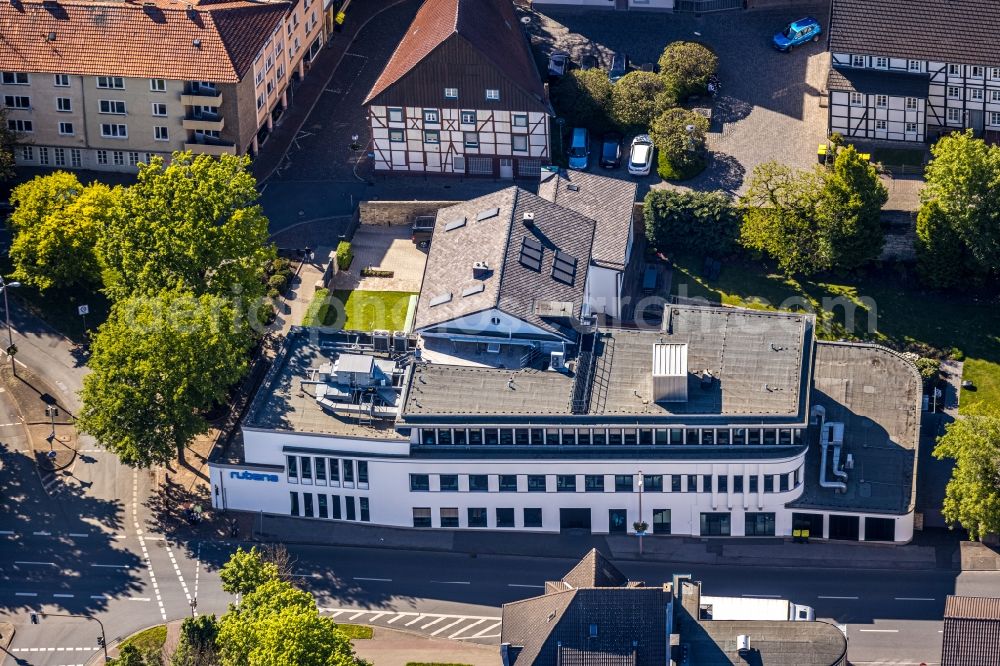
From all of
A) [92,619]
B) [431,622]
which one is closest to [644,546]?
[431,622]

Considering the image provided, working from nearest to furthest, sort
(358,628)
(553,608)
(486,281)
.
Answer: (553,608)
(358,628)
(486,281)

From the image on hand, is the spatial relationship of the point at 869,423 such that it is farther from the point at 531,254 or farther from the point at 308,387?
the point at 308,387

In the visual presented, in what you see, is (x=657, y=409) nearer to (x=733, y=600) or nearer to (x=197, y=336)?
(x=733, y=600)

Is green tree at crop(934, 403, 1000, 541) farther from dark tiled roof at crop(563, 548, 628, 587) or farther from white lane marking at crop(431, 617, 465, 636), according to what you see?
white lane marking at crop(431, 617, 465, 636)

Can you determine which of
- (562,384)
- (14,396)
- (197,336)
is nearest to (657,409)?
(562,384)

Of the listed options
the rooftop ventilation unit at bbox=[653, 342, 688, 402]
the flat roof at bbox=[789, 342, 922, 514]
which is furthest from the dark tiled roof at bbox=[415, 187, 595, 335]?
the flat roof at bbox=[789, 342, 922, 514]

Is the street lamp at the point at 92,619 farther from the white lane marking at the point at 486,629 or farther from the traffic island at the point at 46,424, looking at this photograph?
the white lane marking at the point at 486,629

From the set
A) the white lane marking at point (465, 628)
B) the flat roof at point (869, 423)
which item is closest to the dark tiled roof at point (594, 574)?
the white lane marking at point (465, 628)
